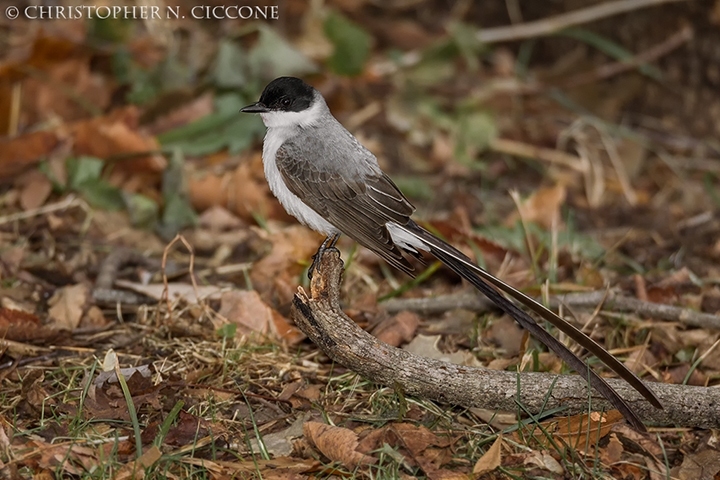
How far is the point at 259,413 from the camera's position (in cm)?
375

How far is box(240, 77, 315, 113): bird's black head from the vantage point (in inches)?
179

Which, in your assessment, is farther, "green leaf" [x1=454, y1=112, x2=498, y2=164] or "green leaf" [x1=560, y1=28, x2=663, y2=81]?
"green leaf" [x1=560, y1=28, x2=663, y2=81]

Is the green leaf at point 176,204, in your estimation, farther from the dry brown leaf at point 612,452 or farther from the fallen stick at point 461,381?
the dry brown leaf at point 612,452

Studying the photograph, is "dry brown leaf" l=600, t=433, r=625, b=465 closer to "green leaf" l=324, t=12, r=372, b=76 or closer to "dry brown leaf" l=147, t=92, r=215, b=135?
"dry brown leaf" l=147, t=92, r=215, b=135

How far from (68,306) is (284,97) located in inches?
60.3

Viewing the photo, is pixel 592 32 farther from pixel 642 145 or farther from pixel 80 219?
pixel 80 219

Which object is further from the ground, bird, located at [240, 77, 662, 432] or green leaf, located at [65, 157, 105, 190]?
bird, located at [240, 77, 662, 432]

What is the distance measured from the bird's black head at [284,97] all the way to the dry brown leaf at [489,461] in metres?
2.12

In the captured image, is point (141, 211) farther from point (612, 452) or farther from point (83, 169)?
point (612, 452)

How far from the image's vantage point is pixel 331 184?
438 centimetres

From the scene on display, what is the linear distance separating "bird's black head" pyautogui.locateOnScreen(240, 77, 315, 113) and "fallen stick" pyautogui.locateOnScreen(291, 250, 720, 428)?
1.25 m

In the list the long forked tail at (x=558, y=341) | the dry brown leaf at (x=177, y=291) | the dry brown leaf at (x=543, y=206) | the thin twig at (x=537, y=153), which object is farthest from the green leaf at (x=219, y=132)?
the long forked tail at (x=558, y=341)

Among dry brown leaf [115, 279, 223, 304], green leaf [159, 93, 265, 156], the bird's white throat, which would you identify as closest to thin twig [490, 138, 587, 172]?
green leaf [159, 93, 265, 156]

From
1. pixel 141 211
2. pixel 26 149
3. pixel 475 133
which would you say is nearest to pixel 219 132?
pixel 141 211
